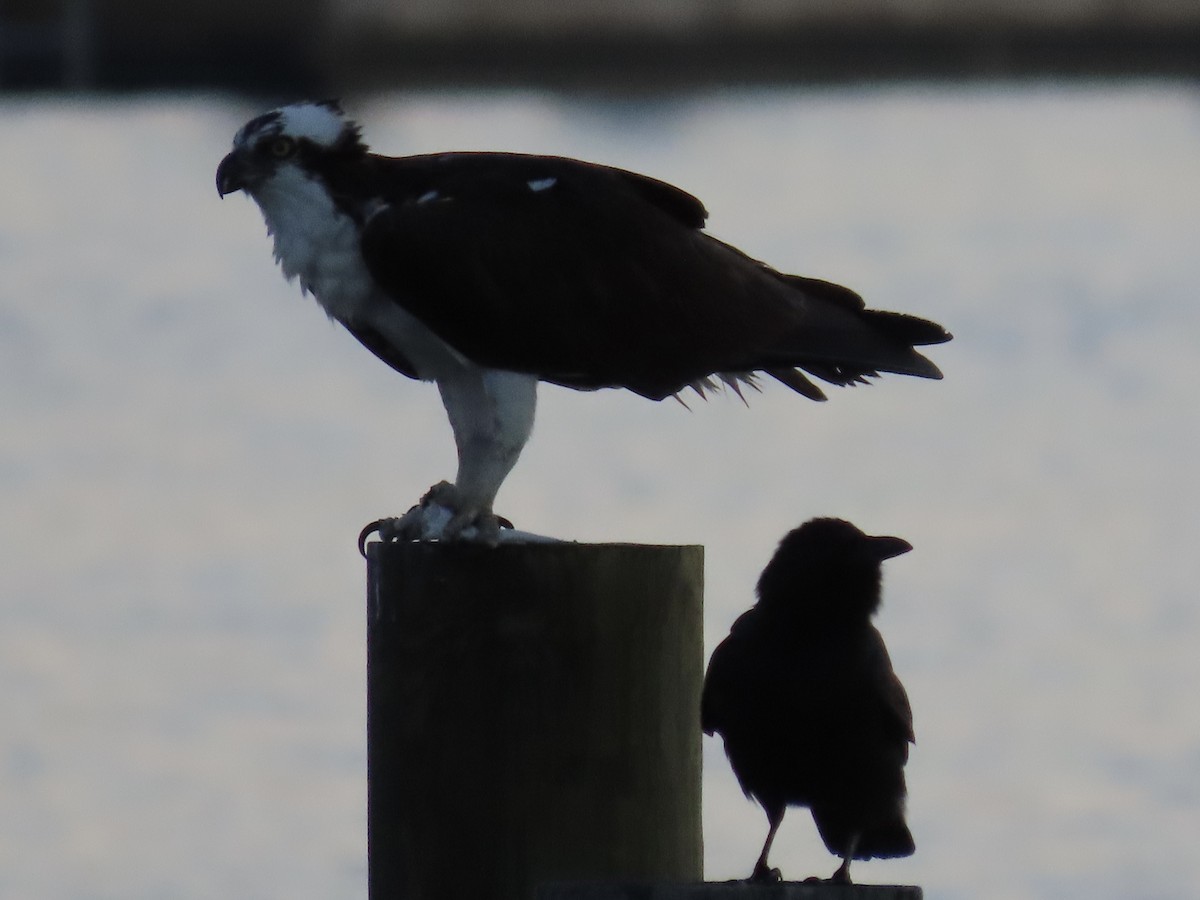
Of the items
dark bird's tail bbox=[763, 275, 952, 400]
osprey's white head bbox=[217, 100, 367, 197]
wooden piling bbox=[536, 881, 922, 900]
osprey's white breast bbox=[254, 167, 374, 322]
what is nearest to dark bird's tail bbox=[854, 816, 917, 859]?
wooden piling bbox=[536, 881, 922, 900]

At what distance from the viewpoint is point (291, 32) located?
19.5 m

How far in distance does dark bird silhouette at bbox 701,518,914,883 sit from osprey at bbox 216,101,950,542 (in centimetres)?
89

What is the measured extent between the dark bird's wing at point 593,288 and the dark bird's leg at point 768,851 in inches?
48.4

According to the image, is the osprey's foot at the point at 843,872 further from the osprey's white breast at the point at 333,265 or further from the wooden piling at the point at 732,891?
the osprey's white breast at the point at 333,265

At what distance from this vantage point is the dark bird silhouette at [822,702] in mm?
5516

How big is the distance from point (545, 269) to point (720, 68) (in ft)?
41.8

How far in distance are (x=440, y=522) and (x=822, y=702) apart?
111cm

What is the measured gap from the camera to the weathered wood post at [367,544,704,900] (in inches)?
204

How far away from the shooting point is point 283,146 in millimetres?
6473

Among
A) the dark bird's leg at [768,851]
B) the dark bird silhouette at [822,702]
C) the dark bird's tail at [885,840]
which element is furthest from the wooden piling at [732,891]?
the dark bird's tail at [885,840]

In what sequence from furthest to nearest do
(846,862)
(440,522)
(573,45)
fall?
(573,45), (440,522), (846,862)

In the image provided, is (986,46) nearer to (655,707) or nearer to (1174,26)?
(1174,26)

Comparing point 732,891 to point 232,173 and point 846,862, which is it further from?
point 232,173

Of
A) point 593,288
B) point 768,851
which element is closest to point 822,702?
point 768,851
